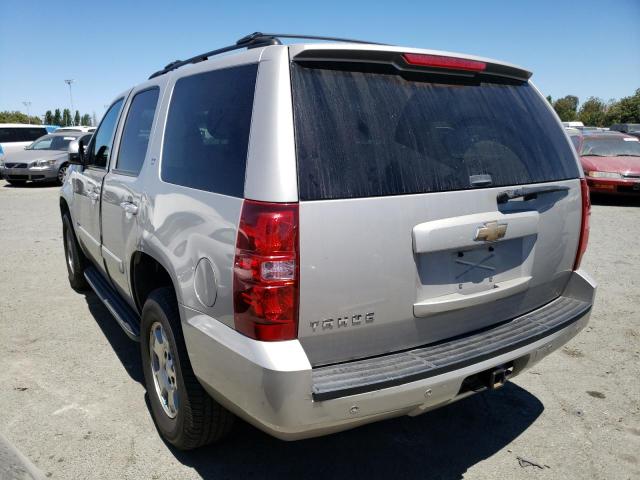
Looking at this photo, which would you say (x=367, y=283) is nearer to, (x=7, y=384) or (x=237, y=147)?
(x=237, y=147)

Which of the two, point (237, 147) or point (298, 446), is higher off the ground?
point (237, 147)

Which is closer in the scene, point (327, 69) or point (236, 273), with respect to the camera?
point (236, 273)

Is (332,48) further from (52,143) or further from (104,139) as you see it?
(52,143)

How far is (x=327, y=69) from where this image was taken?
7.20ft

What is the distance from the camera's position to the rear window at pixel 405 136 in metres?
2.08

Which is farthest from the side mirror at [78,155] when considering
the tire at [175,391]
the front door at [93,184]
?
the tire at [175,391]

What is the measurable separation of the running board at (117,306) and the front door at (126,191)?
0.37 feet

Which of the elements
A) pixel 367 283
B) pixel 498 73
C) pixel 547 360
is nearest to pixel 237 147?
pixel 367 283

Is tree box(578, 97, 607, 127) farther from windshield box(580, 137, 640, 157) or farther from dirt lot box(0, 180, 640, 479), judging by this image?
dirt lot box(0, 180, 640, 479)

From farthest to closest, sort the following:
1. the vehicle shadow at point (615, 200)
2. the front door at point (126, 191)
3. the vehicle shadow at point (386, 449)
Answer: the vehicle shadow at point (615, 200) → the front door at point (126, 191) → the vehicle shadow at point (386, 449)

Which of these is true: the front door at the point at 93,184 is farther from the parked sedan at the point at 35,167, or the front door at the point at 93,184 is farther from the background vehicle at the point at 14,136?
the background vehicle at the point at 14,136

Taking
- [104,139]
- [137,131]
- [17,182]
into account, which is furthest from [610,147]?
[17,182]

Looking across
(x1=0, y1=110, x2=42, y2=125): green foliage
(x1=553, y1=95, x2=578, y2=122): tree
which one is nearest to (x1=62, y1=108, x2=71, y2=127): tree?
(x1=0, y1=110, x2=42, y2=125): green foliage

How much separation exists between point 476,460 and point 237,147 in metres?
2.03
